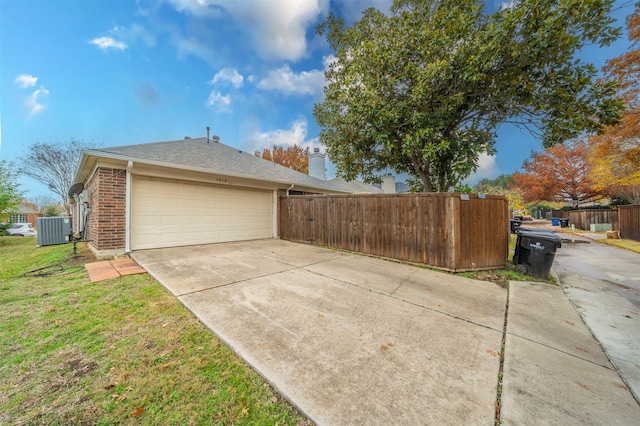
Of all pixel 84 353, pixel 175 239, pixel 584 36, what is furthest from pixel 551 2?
pixel 175 239

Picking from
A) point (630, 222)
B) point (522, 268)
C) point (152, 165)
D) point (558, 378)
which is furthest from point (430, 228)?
point (630, 222)

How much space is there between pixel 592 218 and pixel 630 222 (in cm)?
679

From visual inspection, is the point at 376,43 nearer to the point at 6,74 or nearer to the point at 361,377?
the point at 361,377

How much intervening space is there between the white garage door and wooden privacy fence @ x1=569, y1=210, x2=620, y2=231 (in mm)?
21105

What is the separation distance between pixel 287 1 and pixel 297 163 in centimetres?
1458

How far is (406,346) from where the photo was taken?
2189 millimetres

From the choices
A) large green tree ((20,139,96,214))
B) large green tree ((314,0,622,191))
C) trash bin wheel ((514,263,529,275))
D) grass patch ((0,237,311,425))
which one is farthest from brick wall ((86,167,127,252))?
large green tree ((20,139,96,214))

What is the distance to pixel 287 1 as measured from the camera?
6945mm

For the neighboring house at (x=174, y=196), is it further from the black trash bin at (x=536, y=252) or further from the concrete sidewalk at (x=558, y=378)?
the concrete sidewalk at (x=558, y=378)

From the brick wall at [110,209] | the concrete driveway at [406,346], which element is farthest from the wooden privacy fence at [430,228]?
the brick wall at [110,209]

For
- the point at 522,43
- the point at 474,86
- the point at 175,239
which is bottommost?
the point at 175,239

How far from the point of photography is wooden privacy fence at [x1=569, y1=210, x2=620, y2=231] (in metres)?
14.5

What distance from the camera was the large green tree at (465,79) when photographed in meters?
4.39

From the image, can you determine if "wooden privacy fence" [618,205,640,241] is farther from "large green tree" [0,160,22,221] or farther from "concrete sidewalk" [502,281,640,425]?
"large green tree" [0,160,22,221]
